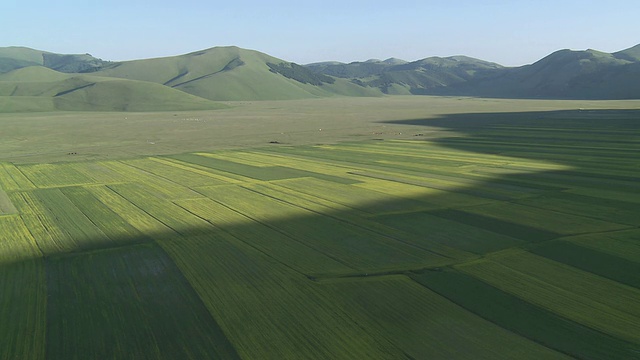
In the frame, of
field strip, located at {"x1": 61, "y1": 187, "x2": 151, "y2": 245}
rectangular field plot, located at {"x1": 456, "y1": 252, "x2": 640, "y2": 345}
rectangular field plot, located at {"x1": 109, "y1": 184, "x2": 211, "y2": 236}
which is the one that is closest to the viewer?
rectangular field plot, located at {"x1": 456, "y1": 252, "x2": 640, "y2": 345}

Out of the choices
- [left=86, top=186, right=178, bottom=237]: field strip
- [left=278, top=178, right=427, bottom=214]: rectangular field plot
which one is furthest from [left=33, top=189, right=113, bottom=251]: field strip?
[left=278, top=178, right=427, bottom=214]: rectangular field plot

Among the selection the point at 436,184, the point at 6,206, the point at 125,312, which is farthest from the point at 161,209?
the point at 436,184

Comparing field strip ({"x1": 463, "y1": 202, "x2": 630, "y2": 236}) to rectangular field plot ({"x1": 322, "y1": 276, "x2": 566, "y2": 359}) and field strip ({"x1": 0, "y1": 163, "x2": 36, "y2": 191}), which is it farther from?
field strip ({"x1": 0, "y1": 163, "x2": 36, "y2": 191})

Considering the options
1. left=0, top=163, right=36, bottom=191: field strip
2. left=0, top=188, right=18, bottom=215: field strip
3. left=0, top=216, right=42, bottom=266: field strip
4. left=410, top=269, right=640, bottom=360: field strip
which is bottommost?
left=0, top=163, right=36, bottom=191: field strip

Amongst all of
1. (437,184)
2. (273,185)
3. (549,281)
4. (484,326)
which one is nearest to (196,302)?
(484,326)

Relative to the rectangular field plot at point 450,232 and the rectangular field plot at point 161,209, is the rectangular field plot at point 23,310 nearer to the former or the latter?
the rectangular field plot at point 161,209

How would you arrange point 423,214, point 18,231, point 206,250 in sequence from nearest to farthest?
point 206,250, point 18,231, point 423,214

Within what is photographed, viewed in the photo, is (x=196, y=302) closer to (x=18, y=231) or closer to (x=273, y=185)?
(x=18, y=231)
